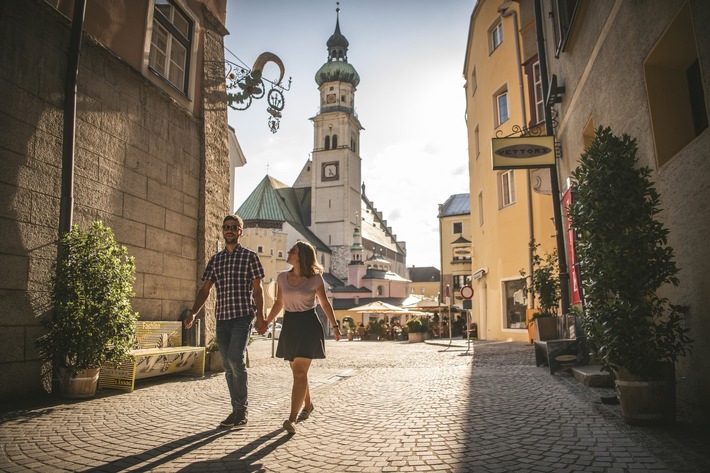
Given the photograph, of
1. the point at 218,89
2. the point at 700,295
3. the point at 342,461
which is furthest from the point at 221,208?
the point at 700,295

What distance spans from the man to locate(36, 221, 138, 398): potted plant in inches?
69.6

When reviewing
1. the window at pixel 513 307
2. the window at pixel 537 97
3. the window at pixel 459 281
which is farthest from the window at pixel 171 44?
the window at pixel 459 281

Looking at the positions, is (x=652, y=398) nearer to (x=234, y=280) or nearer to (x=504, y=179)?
(x=234, y=280)

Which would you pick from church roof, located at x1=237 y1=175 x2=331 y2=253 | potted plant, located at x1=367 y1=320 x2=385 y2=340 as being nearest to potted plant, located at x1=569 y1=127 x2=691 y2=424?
potted plant, located at x1=367 y1=320 x2=385 y2=340

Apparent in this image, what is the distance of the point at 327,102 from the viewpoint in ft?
242

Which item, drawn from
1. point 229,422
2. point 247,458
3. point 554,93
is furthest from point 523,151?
point 247,458

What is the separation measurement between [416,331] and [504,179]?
1072 centimetres

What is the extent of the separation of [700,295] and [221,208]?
8737mm

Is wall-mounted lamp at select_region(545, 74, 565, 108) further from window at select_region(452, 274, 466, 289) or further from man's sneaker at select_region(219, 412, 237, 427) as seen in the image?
window at select_region(452, 274, 466, 289)

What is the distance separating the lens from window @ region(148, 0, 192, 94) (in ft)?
30.7

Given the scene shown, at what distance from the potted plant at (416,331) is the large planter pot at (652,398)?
22.3 meters

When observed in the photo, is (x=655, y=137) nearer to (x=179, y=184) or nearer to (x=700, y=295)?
(x=700, y=295)

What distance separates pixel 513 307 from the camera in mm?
18891

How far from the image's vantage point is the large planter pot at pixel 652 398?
4141mm
